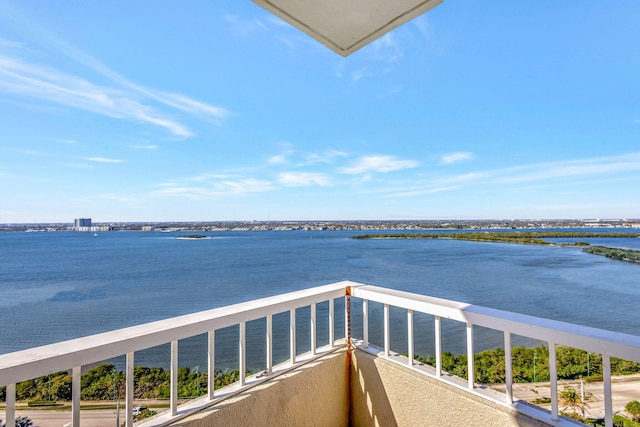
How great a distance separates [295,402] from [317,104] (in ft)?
35.8

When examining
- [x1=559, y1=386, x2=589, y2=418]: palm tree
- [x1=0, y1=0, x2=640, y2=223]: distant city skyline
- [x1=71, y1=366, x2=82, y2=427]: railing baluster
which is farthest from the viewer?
[x1=0, y1=0, x2=640, y2=223]: distant city skyline

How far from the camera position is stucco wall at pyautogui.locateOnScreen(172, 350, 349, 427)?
4.20 feet

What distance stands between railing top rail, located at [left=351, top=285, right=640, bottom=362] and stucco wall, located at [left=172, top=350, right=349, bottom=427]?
55cm

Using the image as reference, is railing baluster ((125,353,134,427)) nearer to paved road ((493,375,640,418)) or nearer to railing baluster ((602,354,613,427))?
railing baluster ((602,354,613,427))

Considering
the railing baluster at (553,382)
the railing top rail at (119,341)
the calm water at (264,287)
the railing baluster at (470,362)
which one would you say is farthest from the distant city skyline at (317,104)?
the calm water at (264,287)

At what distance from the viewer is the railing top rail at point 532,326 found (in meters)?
1.01

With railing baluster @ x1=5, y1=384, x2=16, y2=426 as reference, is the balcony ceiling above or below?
above

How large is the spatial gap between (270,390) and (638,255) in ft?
128

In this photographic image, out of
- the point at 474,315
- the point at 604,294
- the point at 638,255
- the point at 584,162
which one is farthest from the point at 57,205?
the point at 638,255

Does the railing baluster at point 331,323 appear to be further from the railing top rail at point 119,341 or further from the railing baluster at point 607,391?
the railing baluster at point 607,391

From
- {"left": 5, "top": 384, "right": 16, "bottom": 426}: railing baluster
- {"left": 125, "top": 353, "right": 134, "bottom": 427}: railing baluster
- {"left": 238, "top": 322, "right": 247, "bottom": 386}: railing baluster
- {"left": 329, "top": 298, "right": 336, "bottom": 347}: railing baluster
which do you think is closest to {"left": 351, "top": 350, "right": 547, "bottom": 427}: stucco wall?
{"left": 329, "top": 298, "right": 336, "bottom": 347}: railing baluster

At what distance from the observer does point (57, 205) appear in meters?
24.9

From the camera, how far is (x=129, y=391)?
3.70 ft

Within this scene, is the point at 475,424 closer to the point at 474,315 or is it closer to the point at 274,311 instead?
the point at 474,315
